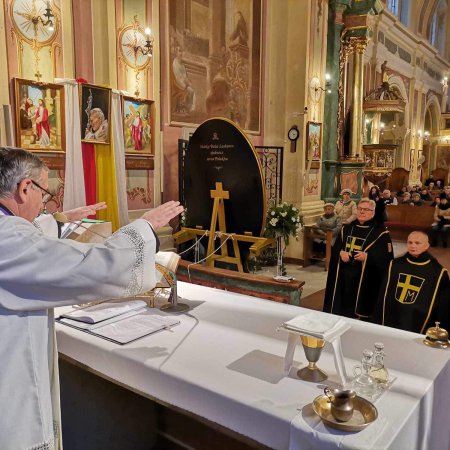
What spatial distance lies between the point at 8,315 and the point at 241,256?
10.7 feet

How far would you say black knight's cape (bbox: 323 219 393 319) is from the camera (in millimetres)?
4898

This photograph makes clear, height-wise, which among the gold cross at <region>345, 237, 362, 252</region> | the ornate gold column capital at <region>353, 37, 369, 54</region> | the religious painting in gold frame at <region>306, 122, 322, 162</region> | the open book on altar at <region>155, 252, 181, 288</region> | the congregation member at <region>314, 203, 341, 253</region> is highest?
the ornate gold column capital at <region>353, 37, 369, 54</region>

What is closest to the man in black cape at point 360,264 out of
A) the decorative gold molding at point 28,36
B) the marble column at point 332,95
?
the decorative gold molding at point 28,36

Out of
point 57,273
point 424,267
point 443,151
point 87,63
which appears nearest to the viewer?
point 57,273

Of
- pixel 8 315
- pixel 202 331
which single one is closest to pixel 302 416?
pixel 202 331

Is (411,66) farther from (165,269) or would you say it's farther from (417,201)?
(165,269)

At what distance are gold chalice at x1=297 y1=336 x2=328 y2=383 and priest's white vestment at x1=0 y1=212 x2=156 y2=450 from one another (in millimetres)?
681

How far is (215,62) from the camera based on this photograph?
816 cm

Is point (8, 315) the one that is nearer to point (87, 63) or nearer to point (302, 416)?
point (302, 416)

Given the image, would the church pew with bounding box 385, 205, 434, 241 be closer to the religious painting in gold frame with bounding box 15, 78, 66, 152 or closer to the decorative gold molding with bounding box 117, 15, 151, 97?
the decorative gold molding with bounding box 117, 15, 151, 97

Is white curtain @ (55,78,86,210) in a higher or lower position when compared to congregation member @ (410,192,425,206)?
higher

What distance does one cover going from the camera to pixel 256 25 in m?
9.03

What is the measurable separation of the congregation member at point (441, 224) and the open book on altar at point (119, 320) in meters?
10.6

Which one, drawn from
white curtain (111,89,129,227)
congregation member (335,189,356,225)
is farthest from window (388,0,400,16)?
white curtain (111,89,129,227)
